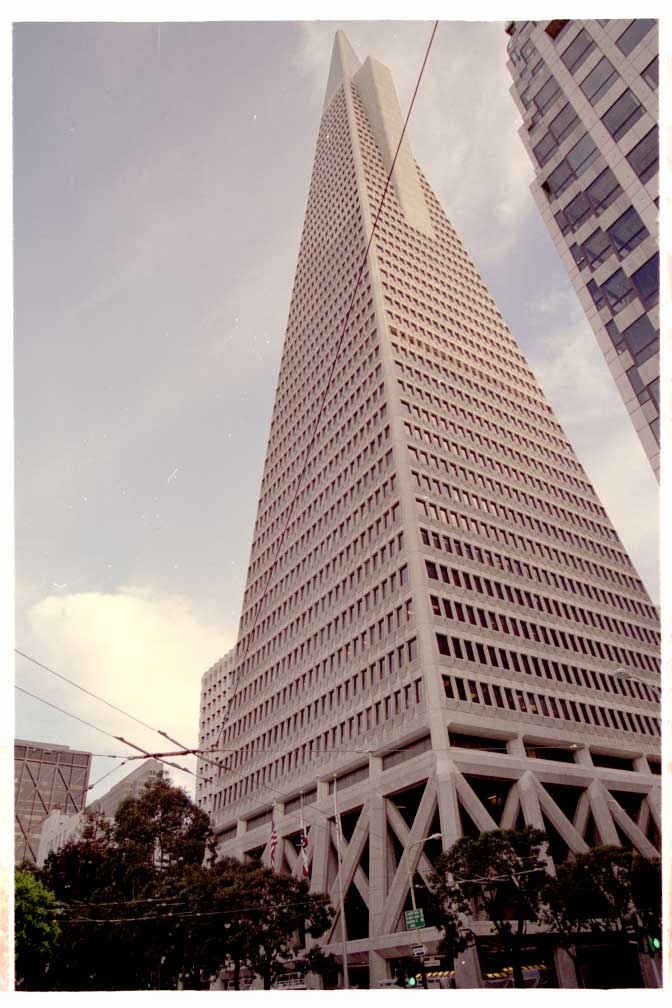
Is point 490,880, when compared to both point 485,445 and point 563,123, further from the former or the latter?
point 485,445

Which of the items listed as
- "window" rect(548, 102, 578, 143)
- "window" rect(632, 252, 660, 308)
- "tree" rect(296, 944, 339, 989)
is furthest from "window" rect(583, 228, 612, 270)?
"tree" rect(296, 944, 339, 989)

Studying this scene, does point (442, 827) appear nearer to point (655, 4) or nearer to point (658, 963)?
point (658, 963)

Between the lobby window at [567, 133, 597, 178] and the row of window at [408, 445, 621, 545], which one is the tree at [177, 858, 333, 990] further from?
the lobby window at [567, 133, 597, 178]

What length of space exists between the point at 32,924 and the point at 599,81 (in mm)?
42903

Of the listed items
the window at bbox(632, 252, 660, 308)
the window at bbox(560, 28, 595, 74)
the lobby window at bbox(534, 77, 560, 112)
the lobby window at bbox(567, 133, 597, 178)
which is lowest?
the window at bbox(632, 252, 660, 308)

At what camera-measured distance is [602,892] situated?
3531cm

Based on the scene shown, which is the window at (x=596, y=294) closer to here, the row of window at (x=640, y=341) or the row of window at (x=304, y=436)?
the row of window at (x=640, y=341)

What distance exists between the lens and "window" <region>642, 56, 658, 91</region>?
26.9 m

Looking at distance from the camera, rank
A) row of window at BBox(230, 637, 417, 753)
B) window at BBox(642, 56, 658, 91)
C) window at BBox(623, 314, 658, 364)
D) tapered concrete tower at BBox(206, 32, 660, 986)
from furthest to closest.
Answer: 1. row of window at BBox(230, 637, 417, 753)
2. tapered concrete tower at BBox(206, 32, 660, 986)
3. window at BBox(623, 314, 658, 364)
4. window at BBox(642, 56, 658, 91)

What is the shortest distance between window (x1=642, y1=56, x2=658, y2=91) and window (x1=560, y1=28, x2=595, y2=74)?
4863mm

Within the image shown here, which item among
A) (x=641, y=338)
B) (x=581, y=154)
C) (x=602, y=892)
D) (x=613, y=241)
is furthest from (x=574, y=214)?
(x=602, y=892)

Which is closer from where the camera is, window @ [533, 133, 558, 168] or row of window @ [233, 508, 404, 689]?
window @ [533, 133, 558, 168]

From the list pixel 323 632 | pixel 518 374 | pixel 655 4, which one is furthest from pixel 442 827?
pixel 518 374

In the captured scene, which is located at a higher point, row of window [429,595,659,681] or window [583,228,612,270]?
window [583,228,612,270]
